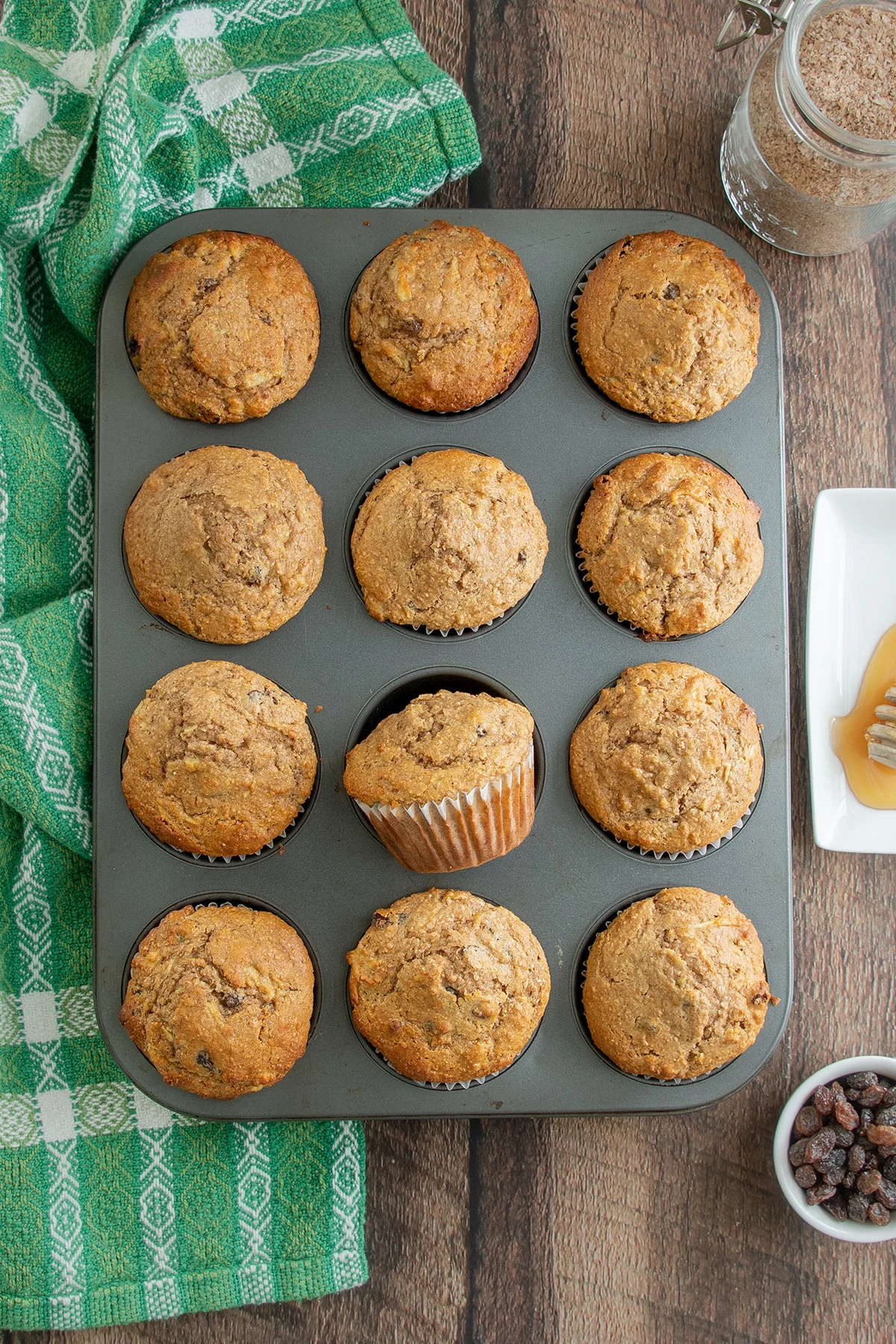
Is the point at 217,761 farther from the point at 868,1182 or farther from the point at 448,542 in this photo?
the point at 868,1182

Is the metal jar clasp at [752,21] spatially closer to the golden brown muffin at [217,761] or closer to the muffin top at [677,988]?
the golden brown muffin at [217,761]

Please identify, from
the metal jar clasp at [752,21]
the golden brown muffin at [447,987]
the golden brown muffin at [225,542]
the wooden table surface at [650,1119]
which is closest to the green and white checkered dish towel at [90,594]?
the wooden table surface at [650,1119]

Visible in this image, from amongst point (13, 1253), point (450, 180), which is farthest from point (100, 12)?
point (13, 1253)

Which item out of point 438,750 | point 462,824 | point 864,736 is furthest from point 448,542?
point 864,736

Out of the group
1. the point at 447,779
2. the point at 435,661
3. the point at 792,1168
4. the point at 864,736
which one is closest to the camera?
the point at 447,779

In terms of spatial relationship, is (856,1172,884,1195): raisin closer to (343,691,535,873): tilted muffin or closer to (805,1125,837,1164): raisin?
(805,1125,837,1164): raisin

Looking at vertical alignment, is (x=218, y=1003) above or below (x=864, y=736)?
below
